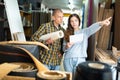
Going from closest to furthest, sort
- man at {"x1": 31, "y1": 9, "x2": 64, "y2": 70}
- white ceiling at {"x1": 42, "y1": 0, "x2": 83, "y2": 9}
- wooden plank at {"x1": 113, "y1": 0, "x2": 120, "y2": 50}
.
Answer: man at {"x1": 31, "y1": 9, "x2": 64, "y2": 70}, wooden plank at {"x1": 113, "y1": 0, "x2": 120, "y2": 50}, white ceiling at {"x1": 42, "y1": 0, "x2": 83, "y2": 9}

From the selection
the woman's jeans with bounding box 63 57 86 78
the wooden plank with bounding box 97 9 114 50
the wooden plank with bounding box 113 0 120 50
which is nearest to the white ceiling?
the wooden plank with bounding box 97 9 114 50

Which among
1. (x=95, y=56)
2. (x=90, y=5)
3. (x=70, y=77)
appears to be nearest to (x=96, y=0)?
(x=90, y=5)

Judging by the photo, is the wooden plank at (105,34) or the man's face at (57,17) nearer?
the man's face at (57,17)

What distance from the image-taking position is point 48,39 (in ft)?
7.77

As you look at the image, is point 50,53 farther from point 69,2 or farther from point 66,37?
point 69,2

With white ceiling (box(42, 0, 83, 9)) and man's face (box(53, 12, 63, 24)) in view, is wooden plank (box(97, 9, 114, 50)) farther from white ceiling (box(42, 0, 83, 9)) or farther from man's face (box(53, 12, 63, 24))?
white ceiling (box(42, 0, 83, 9))

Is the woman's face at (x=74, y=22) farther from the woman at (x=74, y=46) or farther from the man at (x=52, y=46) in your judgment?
the man at (x=52, y=46)

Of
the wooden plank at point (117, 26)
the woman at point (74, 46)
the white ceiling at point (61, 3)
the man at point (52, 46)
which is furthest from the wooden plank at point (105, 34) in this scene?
the white ceiling at point (61, 3)

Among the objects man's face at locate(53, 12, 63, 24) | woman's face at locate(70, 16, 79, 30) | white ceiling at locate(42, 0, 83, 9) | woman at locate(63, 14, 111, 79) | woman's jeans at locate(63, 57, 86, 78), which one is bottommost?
woman's jeans at locate(63, 57, 86, 78)

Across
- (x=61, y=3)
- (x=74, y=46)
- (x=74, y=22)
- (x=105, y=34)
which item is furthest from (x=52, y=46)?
(x=61, y=3)

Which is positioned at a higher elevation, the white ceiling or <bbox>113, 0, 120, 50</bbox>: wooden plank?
the white ceiling

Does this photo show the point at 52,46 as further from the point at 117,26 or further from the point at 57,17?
the point at 117,26

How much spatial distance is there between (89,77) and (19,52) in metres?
0.70

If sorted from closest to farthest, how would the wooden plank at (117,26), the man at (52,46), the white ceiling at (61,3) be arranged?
the man at (52,46) → the wooden plank at (117,26) → the white ceiling at (61,3)
